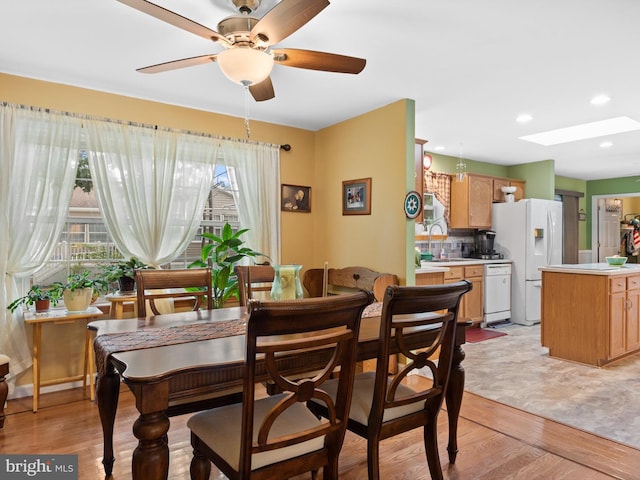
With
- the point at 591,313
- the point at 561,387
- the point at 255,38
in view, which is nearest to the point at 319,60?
the point at 255,38

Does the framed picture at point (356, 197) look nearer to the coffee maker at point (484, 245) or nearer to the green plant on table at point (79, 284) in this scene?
the green plant on table at point (79, 284)

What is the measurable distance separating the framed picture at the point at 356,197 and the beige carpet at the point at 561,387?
1.83 metres

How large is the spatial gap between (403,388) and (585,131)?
171 inches

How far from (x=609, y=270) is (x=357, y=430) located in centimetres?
331

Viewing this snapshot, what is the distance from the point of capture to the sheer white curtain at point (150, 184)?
3.40m

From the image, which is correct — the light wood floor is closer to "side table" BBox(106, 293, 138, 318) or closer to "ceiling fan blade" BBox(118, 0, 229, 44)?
"side table" BBox(106, 293, 138, 318)

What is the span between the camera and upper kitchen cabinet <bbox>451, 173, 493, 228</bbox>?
5844 mm

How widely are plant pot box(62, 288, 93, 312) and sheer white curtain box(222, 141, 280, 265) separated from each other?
1570 mm

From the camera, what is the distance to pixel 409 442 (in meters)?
2.39

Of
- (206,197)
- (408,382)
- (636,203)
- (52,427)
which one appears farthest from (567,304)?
(636,203)

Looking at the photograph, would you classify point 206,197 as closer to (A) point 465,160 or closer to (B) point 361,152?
(B) point 361,152

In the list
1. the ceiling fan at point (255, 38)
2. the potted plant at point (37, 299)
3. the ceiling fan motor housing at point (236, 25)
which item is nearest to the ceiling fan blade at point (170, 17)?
the ceiling fan at point (255, 38)

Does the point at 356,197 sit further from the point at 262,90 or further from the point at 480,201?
the point at 480,201

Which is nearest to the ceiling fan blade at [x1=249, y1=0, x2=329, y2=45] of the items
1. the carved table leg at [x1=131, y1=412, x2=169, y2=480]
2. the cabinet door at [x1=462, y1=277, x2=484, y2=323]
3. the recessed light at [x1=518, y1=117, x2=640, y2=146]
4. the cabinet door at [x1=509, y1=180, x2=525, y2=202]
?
the carved table leg at [x1=131, y1=412, x2=169, y2=480]
